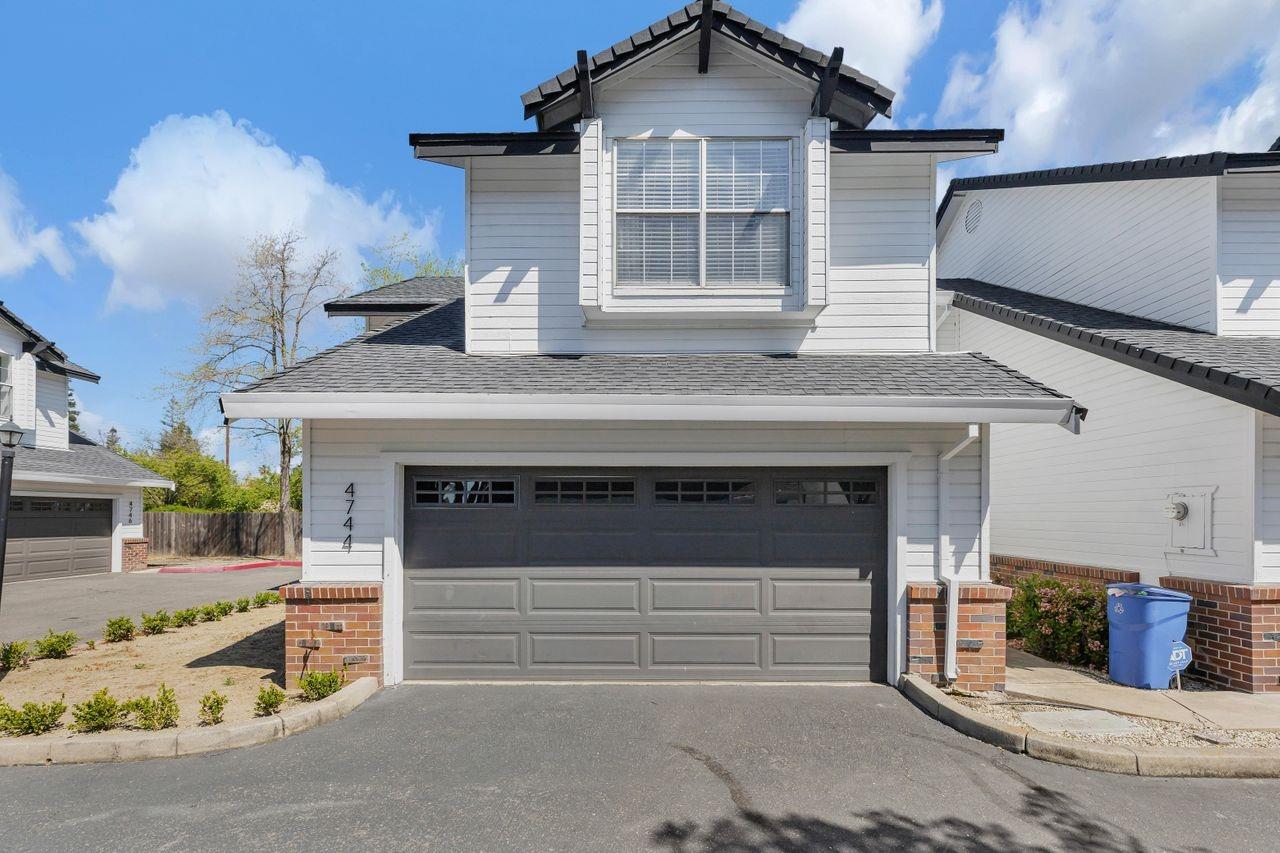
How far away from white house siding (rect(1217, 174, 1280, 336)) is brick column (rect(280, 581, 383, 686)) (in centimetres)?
1026

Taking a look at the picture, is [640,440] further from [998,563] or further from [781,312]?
[998,563]

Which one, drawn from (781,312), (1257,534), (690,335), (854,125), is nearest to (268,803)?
(690,335)

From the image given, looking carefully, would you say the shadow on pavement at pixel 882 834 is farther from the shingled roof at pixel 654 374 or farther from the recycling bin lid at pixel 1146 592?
the recycling bin lid at pixel 1146 592

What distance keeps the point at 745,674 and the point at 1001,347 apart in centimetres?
727

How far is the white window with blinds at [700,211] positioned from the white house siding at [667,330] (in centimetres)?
57

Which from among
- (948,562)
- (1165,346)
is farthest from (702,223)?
(1165,346)

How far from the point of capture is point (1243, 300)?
25.9 ft

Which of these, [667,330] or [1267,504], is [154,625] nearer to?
[667,330]

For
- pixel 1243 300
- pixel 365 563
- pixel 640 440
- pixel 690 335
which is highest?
pixel 1243 300

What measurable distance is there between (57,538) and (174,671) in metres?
13.4

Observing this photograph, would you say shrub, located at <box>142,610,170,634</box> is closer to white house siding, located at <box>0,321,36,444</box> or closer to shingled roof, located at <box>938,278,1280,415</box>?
white house siding, located at <box>0,321,36,444</box>

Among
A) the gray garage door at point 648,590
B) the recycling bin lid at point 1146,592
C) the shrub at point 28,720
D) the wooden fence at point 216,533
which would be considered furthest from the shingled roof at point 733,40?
the wooden fence at point 216,533

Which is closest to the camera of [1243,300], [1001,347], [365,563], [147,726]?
[147,726]

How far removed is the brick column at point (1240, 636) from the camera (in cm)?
638
